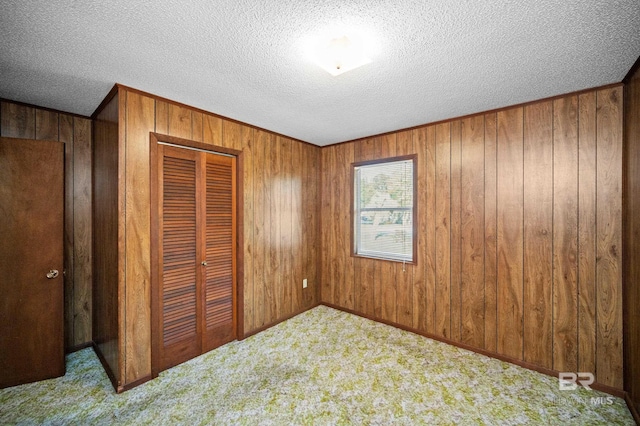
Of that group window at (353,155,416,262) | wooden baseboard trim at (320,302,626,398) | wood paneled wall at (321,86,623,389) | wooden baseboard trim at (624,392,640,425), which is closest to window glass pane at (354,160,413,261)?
window at (353,155,416,262)

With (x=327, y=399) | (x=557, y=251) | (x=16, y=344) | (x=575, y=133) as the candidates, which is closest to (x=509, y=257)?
(x=557, y=251)

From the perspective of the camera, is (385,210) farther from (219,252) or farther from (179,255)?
(179,255)

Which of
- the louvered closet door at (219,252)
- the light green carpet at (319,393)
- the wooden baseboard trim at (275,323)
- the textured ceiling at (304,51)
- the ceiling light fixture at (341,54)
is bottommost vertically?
the light green carpet at (319,393)

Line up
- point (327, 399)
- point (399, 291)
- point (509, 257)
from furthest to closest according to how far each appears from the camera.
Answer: point (399, 291) → point (509, 257) → point (327, 399)

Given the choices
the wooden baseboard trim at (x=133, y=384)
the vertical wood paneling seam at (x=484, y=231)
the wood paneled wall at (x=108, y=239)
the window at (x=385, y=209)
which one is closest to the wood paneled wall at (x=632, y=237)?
the vertical wood paneling seam at (x=484, y=231)

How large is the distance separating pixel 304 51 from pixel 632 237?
2.79 m

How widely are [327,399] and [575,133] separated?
3.13 m

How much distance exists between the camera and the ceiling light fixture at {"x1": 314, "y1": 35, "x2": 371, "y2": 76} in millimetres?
1572

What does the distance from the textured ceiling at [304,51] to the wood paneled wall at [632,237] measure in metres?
0.30

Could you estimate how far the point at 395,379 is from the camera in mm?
2332

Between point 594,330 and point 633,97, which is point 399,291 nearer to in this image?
point 594,330

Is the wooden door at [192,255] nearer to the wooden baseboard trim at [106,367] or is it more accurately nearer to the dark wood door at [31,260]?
the wooden baseboard trim at [106,367]

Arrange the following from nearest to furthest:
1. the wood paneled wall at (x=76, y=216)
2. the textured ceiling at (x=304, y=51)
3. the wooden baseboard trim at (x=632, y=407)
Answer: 1. the textured ceiling at (x=304, y=51)
2. the wooden baseboard trim at (x=632, y=407)
3. the wood paneled wall at (x=76, y=216)

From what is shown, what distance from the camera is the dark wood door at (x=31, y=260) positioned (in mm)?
2197
